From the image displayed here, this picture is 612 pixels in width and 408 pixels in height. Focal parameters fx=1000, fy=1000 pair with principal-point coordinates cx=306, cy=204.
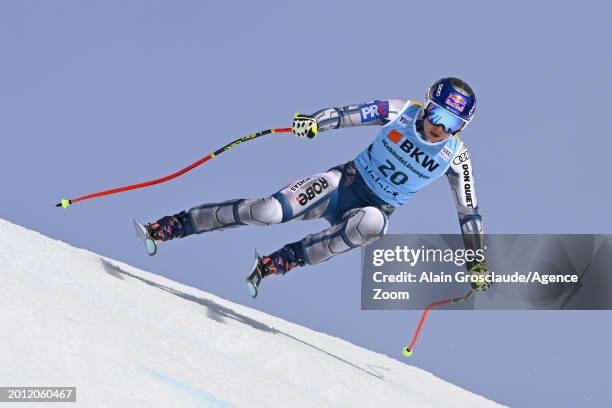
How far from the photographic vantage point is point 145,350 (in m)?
5.12

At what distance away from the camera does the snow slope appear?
433cm

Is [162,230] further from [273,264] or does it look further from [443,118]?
[443,118]

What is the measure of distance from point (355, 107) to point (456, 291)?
12.3 ft

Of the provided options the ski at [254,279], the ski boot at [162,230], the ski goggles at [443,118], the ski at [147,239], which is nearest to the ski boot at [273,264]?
the ski at [254,279]

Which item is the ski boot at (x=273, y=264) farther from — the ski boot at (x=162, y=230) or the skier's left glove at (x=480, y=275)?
the skier's left glove at (x=480, y=275)

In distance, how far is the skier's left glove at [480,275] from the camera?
8.45 meters

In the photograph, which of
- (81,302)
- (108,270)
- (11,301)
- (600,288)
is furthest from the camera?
(600,288)

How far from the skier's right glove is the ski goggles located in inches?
36.2

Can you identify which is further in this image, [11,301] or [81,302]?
[81,302]

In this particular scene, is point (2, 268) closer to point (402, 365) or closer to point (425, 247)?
→ point (402, 365)

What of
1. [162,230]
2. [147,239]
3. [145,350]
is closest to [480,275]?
[162,230]

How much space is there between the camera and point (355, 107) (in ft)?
26.8

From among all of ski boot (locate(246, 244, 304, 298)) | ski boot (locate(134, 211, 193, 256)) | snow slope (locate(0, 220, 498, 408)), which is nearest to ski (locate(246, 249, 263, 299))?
ski boot (locate(246, 244, 304, 298))

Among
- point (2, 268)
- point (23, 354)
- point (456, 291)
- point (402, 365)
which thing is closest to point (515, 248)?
point (456, 291)
